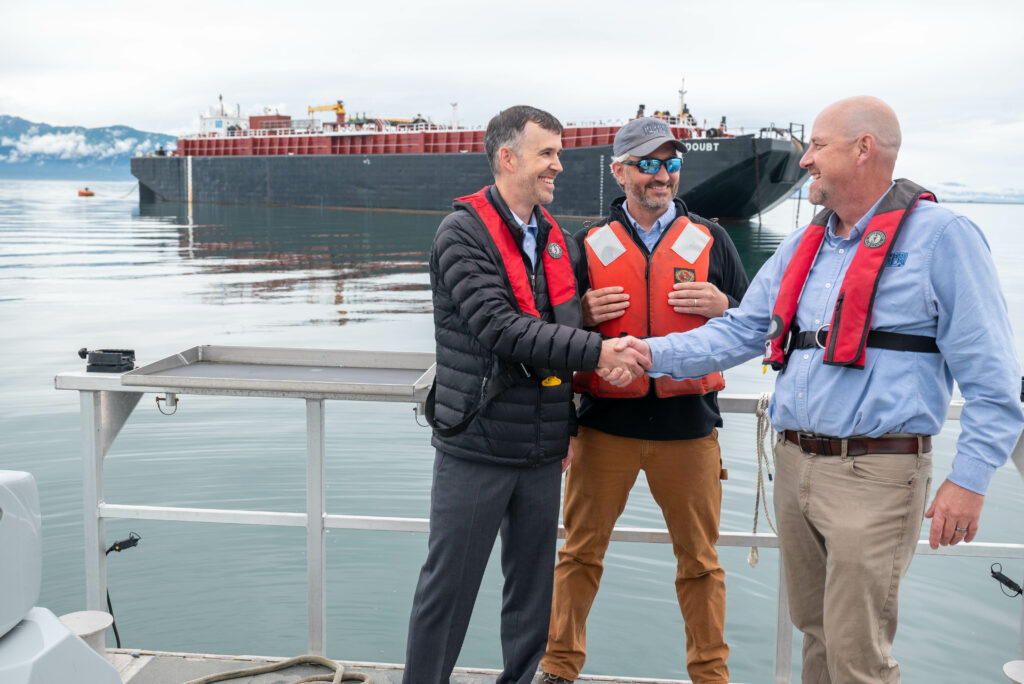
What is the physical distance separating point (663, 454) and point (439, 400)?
0.71 m

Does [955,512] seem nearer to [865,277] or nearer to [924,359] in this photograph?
[924,359]

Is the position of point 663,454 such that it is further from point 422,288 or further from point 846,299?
point 422,288

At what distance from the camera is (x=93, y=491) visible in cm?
259

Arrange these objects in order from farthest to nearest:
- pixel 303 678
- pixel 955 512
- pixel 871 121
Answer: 1. pixel 303 678
2. pixel 871 121
3. pixel 955 512

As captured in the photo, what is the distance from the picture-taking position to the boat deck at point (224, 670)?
2.53m

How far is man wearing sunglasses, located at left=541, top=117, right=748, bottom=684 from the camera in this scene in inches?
101

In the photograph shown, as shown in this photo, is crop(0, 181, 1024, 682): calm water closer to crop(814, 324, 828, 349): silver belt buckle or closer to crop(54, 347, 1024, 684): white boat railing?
crop(54, 347, 1024, 684): white boat railing

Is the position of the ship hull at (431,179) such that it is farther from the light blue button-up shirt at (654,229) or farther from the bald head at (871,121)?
the bald head at (871,121)

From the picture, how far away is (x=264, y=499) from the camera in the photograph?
21.1 feet

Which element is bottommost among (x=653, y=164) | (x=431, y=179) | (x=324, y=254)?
(x=324, y=254)

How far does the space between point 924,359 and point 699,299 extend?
0.73 m

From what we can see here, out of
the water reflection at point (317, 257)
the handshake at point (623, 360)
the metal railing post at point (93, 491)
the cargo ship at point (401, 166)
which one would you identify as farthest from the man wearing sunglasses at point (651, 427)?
the cargo ship at point (401, 166)

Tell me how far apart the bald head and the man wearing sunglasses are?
2.17 feet

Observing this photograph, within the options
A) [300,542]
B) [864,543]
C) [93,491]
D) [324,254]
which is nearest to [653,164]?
[864,543]
